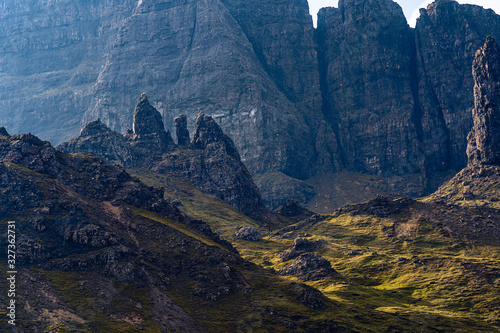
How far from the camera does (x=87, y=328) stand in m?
183

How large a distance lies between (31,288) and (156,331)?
182ft

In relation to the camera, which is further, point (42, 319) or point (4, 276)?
point (4, 276)

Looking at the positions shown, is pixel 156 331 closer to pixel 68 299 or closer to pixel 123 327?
pixel 123 327

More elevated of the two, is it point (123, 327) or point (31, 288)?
point (31, 288)

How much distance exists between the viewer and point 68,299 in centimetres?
19850

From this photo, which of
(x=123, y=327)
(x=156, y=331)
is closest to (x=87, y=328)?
(x=123, y=327)

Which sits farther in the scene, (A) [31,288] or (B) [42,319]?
(A) [31,288]

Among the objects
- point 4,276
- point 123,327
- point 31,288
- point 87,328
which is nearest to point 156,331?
point 123,327

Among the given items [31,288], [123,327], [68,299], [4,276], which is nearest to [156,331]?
[123,327]

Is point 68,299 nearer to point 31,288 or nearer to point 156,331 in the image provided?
point 31,288

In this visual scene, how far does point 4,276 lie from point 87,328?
1773 inches

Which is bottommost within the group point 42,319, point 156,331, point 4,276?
point 156,331

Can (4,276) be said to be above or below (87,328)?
above

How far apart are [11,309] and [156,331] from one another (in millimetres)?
55456
